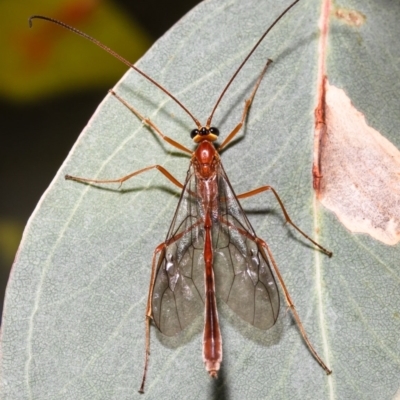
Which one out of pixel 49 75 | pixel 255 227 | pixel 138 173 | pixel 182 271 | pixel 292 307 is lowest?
pixel 292 307

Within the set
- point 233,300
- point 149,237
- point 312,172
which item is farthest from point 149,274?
point 312,172

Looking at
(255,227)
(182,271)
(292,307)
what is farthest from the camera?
(182,271)

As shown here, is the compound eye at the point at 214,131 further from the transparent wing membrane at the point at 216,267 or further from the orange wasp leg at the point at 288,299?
the orange wasp leg at the point at 288,299

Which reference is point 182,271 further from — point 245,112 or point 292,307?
point 245,112

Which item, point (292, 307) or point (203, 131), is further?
point (203, 131)

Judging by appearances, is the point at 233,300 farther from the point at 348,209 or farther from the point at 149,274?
the point at 348,209

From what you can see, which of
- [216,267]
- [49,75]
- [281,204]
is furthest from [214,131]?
[49,75]

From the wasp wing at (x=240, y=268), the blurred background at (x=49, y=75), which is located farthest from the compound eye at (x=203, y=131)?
the blurred background at (x=49, y=75)
